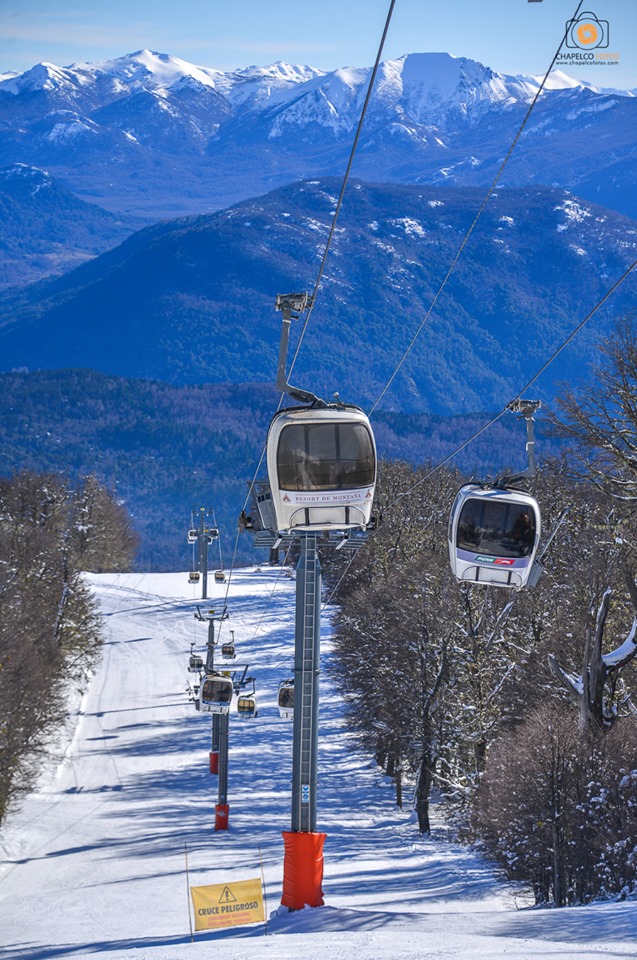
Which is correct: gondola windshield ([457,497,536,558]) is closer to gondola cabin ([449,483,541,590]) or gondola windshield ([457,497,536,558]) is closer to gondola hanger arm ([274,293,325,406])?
gondola cabin ([449,483,541,590])

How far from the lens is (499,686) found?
166 ft

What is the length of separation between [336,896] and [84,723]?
40889 mm

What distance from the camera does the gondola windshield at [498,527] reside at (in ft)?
93.6

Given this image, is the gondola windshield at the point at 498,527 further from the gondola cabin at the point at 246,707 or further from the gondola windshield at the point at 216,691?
the gondola cabin at the point at 246,707

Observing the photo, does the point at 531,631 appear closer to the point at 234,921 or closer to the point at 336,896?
the point at 336,896

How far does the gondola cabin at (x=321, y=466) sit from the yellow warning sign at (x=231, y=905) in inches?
411

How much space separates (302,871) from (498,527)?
29.5ft

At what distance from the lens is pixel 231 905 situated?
3244 cm

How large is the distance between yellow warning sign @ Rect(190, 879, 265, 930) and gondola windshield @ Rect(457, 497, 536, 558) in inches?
410

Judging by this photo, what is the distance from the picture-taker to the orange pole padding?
96.4 ft

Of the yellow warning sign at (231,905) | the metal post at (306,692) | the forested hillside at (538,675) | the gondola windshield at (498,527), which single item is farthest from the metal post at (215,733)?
the gondola windshield at (498,527)

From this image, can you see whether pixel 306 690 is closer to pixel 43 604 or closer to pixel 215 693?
pixel 215 693

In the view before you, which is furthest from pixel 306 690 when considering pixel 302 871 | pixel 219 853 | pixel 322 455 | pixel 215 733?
pixel 215 733

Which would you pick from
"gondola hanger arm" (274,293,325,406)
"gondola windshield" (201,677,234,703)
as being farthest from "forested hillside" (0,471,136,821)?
"gondola hanger arm" (274,293,325,406)
